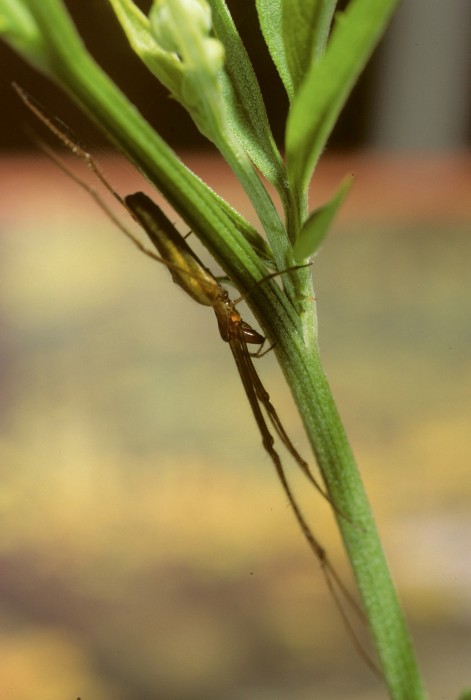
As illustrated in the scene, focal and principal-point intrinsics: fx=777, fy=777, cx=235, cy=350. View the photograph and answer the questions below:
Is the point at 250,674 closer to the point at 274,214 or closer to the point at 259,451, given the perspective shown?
the point at 259,451

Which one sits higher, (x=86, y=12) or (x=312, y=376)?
(x=86, y=12)

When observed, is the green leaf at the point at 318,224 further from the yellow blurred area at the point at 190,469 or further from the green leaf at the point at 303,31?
the yellow blurred area at the point at 190,469

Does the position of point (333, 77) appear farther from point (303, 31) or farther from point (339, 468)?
point (339, 468)

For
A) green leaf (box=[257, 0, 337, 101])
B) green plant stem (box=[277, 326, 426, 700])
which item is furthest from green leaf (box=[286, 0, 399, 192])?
green plant stem (box=[277, 326, 426, 700])

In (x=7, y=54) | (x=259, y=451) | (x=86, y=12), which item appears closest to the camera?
(x=86, y=12)

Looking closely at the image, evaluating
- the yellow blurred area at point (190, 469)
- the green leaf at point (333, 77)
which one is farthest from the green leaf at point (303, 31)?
the yellow blurred area at point (190, 469)

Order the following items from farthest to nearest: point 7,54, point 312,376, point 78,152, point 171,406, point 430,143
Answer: point 430,143 < point 171,406 < point 7,54 < point 78,152 < point 312,376

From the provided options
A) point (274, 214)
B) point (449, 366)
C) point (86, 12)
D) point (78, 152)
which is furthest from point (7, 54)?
point (449, 366)
